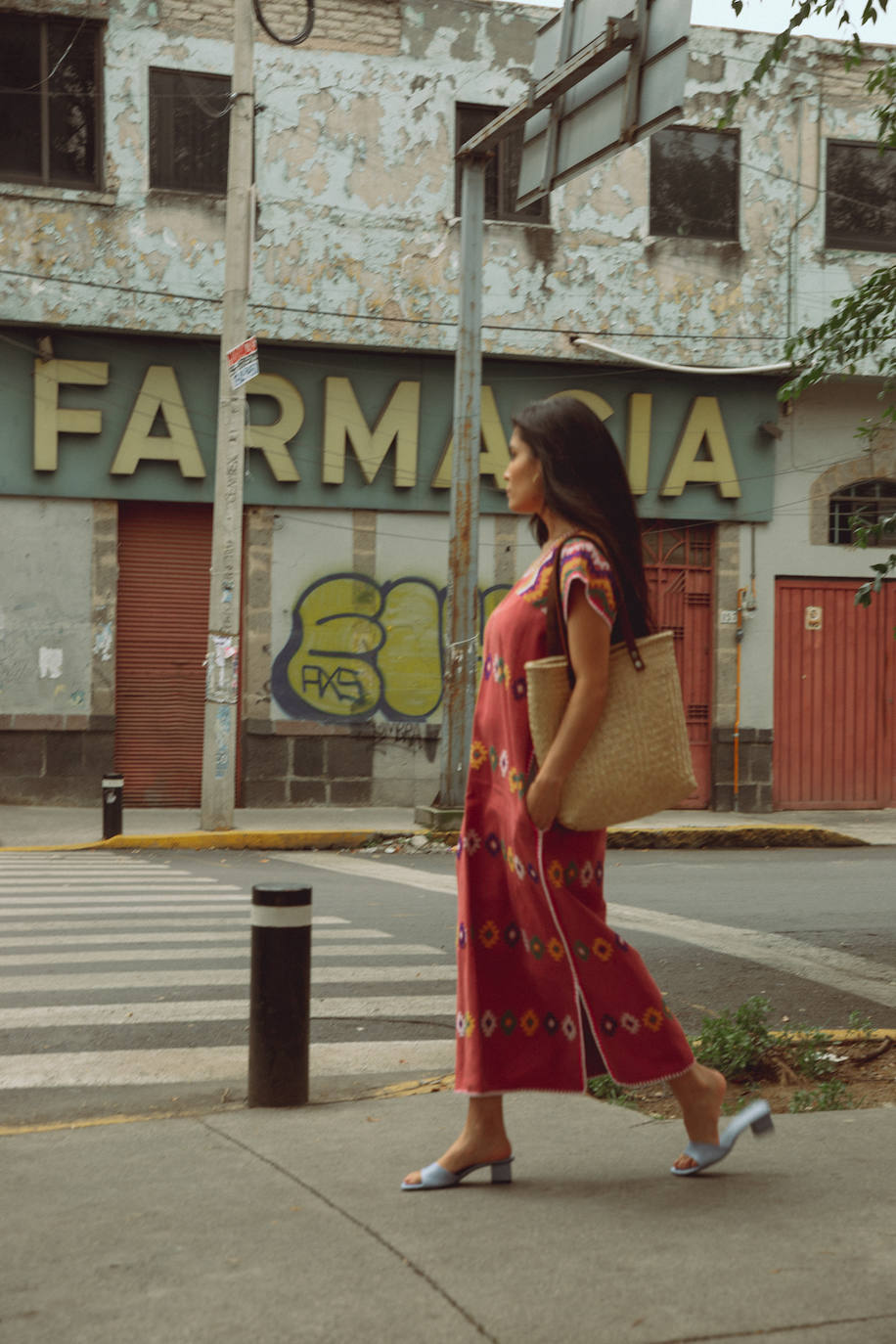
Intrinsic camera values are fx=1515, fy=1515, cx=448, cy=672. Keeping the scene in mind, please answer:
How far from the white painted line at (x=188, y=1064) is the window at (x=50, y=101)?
12880mm

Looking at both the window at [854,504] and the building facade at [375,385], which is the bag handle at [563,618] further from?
the window at [854,504]

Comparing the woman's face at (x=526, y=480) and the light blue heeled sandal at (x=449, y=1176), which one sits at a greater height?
the woman's face at (x=526, y=480)

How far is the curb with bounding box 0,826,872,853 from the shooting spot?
13.7 meters

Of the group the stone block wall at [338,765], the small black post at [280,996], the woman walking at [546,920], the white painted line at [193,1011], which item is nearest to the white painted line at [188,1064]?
the white painted line at [193,1011]

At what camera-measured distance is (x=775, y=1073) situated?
513 centimetres

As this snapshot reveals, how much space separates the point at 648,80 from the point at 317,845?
731 centimetres

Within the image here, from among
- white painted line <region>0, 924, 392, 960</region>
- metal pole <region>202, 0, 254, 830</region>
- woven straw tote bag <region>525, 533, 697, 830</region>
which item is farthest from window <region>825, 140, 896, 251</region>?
woven straw tote bag <region>525, 533, 697, 830</region>

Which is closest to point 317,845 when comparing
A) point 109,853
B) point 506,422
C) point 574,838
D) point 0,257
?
point 109,853

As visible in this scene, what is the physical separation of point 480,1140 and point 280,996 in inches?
43.9

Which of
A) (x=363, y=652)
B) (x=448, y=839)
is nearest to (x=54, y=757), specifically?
(x=363, y=652)

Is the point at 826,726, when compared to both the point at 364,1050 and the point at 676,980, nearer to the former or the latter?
the point at 676,980

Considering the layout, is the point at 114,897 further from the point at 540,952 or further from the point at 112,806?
the point at 540,952

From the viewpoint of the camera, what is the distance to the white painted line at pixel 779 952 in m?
7.09

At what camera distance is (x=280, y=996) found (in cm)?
459
